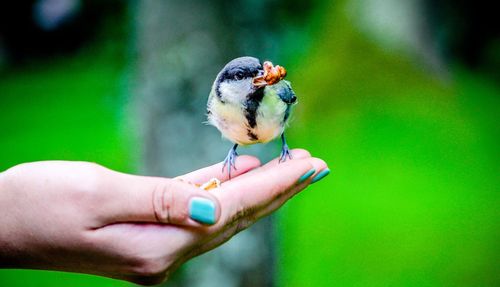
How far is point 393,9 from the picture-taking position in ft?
12.5

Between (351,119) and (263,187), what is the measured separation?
8.03 ft

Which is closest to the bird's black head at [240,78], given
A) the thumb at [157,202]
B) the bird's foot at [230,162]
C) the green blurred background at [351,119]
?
the bird's foot at [230,162]

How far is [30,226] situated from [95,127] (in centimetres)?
299

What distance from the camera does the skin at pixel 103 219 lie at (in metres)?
0.90

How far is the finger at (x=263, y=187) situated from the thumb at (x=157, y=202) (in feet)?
0.25

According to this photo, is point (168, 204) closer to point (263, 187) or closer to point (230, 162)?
point (263, 187)

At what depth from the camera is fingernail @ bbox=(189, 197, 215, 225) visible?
0.88m

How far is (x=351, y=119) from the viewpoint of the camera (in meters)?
3.39

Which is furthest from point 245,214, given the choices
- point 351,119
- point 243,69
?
point 351,119

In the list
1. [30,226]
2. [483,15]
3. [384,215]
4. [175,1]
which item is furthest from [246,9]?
[483,15]

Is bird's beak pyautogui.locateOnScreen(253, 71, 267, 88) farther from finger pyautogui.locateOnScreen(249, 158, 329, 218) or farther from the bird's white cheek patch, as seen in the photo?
finger pyautogui.locateOnScreen(249, 158, 329, 218)

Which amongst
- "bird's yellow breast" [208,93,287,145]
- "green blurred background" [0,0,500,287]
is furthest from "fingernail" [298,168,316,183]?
"green blurred background" [0,0,500,287]

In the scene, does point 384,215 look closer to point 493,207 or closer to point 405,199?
point 405,199

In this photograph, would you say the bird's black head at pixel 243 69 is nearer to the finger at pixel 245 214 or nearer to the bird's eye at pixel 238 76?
the bird's eye at pixel 238 76
